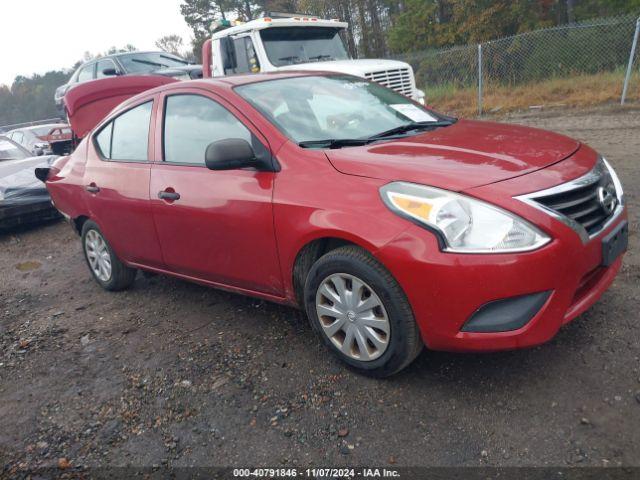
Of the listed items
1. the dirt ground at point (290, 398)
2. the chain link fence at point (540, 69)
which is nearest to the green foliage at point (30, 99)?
the chain link fence at point (540, 69)

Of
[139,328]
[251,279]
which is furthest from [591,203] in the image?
[139,328]

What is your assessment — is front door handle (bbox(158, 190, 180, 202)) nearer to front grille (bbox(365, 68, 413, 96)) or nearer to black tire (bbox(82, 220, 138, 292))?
black tire (bbox(82, 220, 138, 292))

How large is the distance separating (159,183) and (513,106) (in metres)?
11.8

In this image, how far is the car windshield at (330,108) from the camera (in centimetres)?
309

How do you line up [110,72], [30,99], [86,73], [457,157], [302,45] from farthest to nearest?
1. [30,99]
2. [86,73]
3. [110,72]
4. [302,45]
5. [457,157]

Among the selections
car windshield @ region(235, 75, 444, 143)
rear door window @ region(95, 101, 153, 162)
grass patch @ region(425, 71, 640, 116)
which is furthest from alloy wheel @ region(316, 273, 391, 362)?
grass patch @ region(425, 71, 640, 116)

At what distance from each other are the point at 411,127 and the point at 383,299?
4.55 feet

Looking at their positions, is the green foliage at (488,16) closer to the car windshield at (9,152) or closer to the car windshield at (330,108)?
the car windshield at (9,152)

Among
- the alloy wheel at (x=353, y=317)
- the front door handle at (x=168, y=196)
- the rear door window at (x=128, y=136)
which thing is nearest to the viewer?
the alloy wheel at (x=353, y=317)

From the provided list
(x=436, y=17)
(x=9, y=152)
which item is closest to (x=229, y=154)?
(x=9, y=152)

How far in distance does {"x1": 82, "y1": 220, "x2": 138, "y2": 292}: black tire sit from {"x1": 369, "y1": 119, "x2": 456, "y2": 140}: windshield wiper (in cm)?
254

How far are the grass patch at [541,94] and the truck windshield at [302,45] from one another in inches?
243

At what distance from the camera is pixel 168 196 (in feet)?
11.2

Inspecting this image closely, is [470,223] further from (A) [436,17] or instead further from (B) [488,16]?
(A) [436,17]
